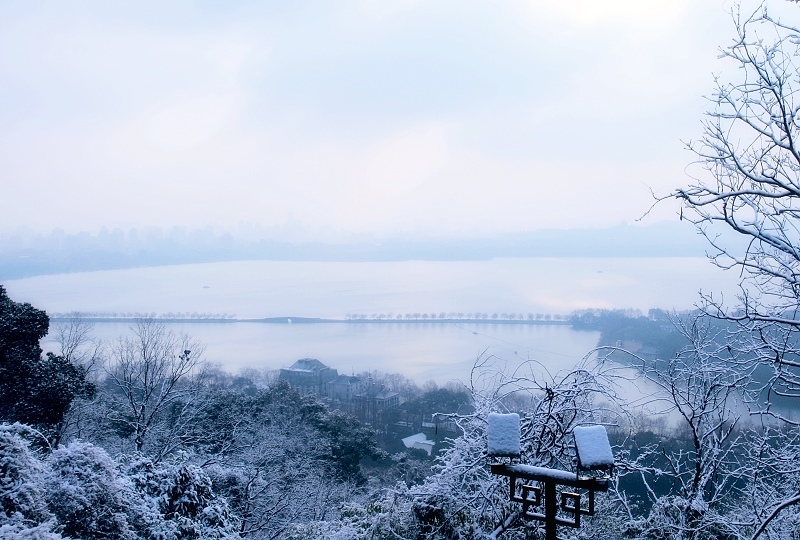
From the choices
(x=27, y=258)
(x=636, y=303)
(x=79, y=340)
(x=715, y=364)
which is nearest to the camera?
(x=715, y=364)

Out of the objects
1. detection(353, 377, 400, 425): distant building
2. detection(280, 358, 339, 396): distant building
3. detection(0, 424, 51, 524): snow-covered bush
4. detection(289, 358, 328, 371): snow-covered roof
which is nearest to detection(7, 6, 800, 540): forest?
detection(0, 424, 51, 524): snow-covered bush

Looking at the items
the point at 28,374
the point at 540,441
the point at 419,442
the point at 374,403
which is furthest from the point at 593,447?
the point at 374,403

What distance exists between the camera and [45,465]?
3.44 m

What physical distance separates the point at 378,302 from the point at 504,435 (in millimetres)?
27193

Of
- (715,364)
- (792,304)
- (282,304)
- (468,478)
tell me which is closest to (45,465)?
(468,478)

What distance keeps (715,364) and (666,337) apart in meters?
5.20

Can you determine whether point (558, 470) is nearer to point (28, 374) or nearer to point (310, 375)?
point (28, 374)

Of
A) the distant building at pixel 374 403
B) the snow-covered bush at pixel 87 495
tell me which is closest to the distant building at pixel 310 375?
the distant building at pixel 374 403

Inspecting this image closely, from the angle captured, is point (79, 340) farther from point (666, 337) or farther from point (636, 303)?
point (636, 303)

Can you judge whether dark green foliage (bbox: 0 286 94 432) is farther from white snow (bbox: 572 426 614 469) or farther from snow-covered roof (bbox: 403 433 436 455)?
snow-covered roof (bbox: 403 433 436 455)

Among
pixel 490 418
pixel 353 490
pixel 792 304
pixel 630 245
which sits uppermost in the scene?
pixel 630 245

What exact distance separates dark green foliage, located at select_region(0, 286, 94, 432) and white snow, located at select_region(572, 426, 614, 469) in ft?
20.6

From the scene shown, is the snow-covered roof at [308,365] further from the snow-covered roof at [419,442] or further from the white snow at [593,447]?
the white snow at [593,447]

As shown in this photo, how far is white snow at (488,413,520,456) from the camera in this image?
2.38 m
